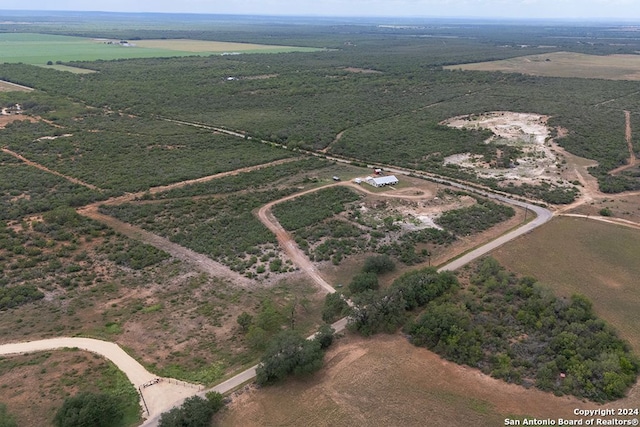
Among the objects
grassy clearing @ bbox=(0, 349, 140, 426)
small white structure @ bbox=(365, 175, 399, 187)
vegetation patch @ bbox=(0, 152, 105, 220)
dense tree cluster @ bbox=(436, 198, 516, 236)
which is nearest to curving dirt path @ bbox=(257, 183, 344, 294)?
small white structure @ bbox=(365, 175, 399, 187)

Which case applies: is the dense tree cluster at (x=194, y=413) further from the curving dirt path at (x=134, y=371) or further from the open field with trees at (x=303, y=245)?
the open field with trees at (x=303, y=245)

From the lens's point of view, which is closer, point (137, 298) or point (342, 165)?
point (137, 298)

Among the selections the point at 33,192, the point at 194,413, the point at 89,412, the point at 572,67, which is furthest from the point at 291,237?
the point at 572,67

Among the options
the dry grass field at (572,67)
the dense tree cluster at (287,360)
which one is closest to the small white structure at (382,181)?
the dense tree cluster at (287,360)

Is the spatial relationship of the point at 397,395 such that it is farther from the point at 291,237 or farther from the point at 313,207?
the point at 313,207

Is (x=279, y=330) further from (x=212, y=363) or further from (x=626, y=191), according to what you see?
(x=626, y=191)

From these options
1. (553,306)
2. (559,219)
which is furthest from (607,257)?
(553,306)
